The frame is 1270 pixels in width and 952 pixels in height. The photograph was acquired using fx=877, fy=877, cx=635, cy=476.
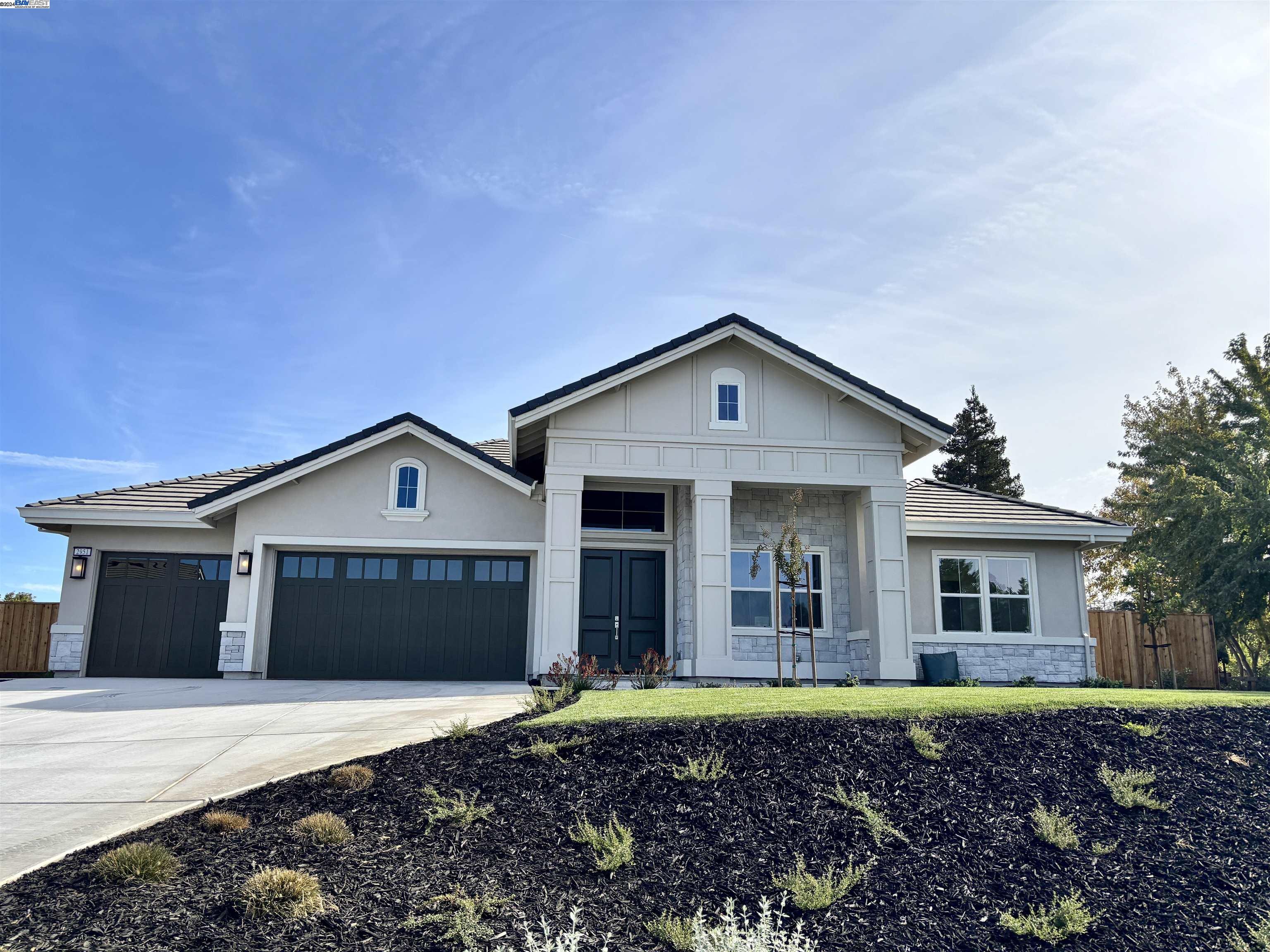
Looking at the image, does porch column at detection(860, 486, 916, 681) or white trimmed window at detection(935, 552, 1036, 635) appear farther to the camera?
white trimmed window at detection(935, 552, 1036, 635)

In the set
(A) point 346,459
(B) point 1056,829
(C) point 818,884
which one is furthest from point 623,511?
(C) point 818,884

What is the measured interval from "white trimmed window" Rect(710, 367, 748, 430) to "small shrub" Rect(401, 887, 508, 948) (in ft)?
34.7

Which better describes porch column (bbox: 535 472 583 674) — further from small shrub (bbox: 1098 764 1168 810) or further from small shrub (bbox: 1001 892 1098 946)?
small shrub (bbox: 1001 892 1098 946)

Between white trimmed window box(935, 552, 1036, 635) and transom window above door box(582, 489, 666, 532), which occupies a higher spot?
transom window above door box(582, 489, 666, 532)

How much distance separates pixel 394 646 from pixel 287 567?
235 centimetres

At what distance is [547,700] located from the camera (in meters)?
8.26

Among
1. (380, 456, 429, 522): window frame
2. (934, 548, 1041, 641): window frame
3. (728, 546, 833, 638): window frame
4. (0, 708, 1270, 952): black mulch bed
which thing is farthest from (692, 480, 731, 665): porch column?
(0, 708, 1270, 952): black mulch bed

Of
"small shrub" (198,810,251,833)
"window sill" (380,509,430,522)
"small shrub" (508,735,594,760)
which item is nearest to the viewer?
"small shrub" (198,810,251,833)

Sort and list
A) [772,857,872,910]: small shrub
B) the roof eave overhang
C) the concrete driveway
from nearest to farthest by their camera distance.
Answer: [772,857,872,910]: small shrub
the concrete driveway
the roof eave overhang

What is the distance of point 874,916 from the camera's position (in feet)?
15.7

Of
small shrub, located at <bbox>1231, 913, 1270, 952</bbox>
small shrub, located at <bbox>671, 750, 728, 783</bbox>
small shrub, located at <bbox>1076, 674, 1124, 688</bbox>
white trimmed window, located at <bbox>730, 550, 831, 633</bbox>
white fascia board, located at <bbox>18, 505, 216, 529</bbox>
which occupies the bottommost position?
small shrub, located at <bbox>1231, 913, 1270, 952</bbox>

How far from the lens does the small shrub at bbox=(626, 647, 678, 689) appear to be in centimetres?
1162

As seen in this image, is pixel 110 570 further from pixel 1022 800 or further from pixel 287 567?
pixel 1022 800

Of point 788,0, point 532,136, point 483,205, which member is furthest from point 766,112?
point 483,205
